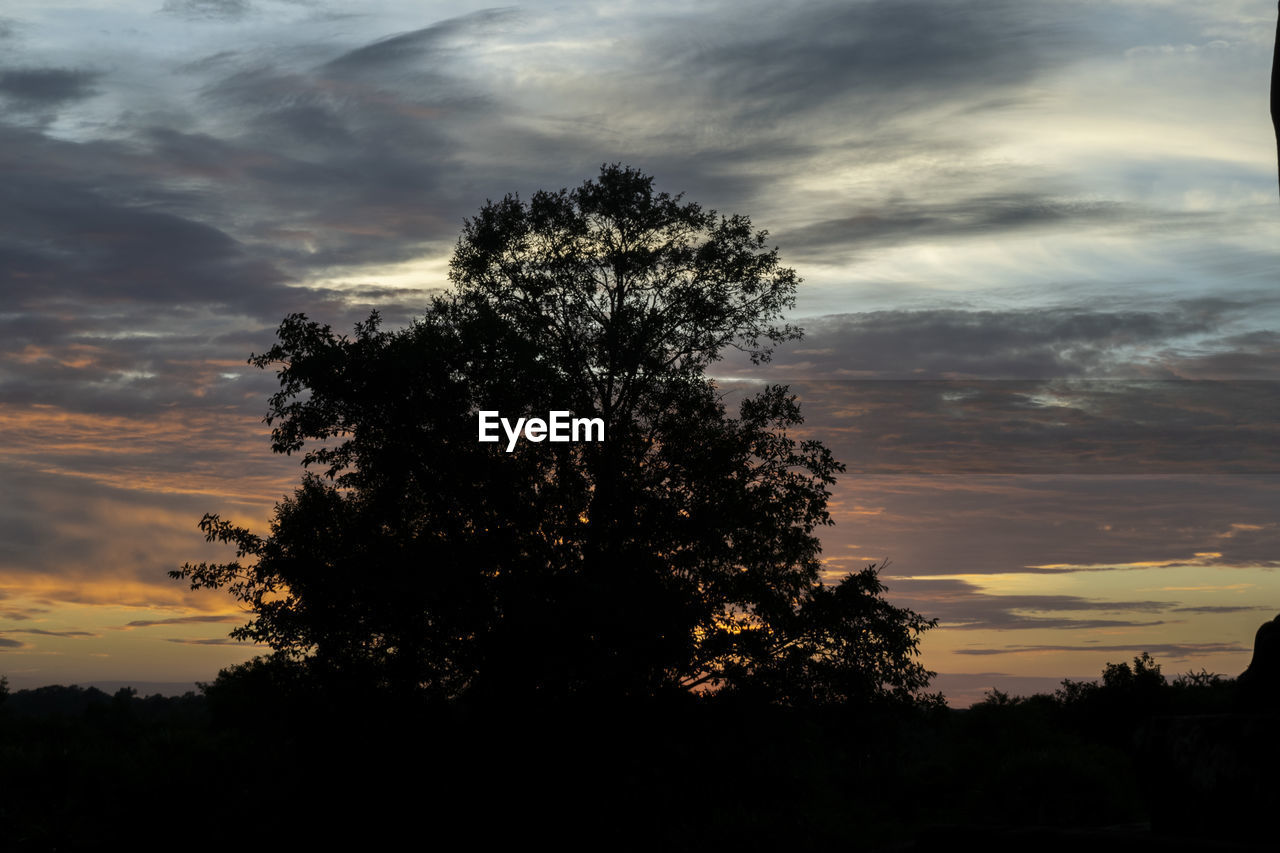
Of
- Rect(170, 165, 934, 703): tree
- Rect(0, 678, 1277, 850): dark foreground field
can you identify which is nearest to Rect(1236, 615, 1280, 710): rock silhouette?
Rect(0, 678, 1277, 850): dark foreground field

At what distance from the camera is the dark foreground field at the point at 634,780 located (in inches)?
263

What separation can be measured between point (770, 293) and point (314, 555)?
13451 mm

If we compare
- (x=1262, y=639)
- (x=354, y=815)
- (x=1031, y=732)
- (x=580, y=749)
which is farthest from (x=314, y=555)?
(x=1031, y=732)

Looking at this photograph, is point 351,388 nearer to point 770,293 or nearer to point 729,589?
point 729,589

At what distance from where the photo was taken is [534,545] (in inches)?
883

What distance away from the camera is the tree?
70.3 feet

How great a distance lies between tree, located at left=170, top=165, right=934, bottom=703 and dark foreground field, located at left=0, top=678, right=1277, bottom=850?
2.96 feet

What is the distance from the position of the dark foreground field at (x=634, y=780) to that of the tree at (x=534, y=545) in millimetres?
903

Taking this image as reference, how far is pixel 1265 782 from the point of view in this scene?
19.7ft

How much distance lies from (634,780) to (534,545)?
515cm

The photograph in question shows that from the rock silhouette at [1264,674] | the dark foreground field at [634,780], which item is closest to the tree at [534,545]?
the dark foreground field at [634,780]

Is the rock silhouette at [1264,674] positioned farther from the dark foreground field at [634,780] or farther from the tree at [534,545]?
the tree at [534,545]

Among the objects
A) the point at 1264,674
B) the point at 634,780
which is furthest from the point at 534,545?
the point at 1264,674

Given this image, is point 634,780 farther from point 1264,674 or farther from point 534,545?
point 1264,674
